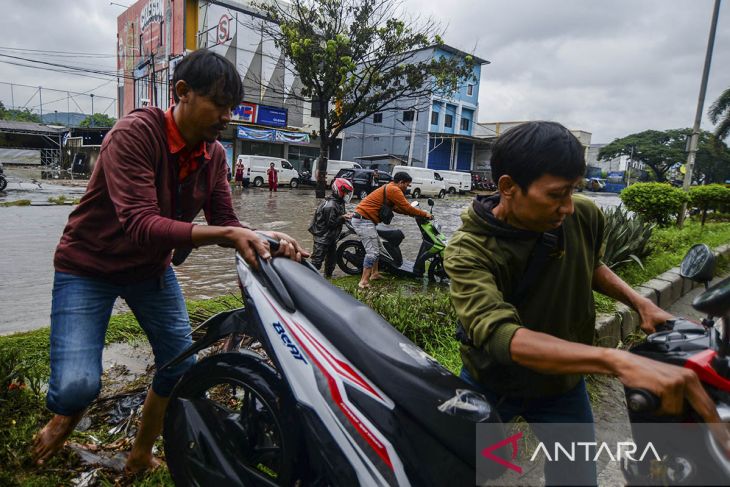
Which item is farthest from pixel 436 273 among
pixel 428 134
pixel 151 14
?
pixel 151 14

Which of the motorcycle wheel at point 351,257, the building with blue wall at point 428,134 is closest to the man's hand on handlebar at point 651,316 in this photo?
the motorcycle wheel at point 351,257

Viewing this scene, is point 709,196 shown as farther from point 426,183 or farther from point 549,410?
point 426,183

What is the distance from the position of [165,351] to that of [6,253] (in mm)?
6898

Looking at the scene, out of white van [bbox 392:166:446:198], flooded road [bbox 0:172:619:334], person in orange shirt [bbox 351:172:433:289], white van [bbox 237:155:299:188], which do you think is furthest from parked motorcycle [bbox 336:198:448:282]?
white van [bbox 392:166:446:198]

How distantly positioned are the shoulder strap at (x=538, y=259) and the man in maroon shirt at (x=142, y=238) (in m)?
0.82

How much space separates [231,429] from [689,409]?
4.85ft

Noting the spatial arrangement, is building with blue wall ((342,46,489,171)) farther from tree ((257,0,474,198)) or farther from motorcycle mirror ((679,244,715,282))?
motorcycle mirror ((679,244,715,282))

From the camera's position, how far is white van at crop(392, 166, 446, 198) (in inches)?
1077

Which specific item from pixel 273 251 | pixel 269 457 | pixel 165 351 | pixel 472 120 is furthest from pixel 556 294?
pixel 472 120

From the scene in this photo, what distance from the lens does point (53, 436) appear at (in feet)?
6.24

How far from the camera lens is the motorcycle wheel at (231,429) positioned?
65.5 inches

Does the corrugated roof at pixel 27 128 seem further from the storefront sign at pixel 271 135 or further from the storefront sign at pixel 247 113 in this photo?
the storefront sign at pixel 271 135

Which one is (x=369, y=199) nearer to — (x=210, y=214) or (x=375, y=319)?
(x=210, y=214)

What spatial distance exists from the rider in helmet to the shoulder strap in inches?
190
